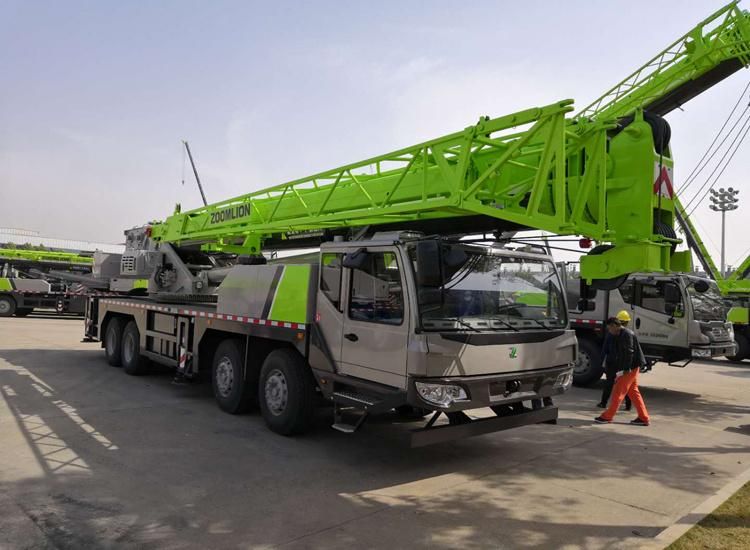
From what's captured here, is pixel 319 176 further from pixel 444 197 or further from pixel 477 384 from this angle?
pixel 477 384

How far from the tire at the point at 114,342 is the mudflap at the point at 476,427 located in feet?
26.4

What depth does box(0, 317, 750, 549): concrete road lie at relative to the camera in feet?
12.7

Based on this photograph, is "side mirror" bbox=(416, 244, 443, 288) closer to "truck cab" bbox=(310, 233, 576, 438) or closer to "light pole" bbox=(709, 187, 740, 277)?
"truck cab" bbox=(310, 233, 576, 438)

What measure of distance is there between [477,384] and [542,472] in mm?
1348

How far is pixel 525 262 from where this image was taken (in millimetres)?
5746

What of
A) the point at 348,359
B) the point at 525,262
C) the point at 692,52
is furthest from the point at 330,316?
the point at 692,52

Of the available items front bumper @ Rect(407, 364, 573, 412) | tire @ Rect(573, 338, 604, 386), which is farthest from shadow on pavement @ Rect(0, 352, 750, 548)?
tire @ Rect(573, 338, 604, 386)

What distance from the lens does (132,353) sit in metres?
10.0

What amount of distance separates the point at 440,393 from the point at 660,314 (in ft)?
25.1

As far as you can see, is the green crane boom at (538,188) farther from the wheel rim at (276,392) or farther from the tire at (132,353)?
the tire at (132,353)

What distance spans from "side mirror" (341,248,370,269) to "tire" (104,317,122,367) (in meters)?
7.38

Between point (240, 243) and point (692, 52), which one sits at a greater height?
point (692, 52)

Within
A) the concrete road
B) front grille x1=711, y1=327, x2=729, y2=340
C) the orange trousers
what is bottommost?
the concrete road

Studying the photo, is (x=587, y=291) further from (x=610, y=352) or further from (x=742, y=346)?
(x=742, y=346)
